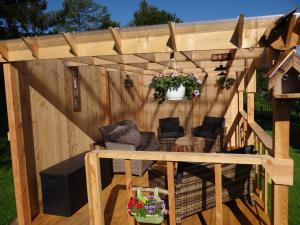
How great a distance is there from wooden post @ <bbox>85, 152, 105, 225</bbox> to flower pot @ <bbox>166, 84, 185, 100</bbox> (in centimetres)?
138

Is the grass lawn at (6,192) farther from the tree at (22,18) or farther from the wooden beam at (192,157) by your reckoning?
the tree at (22,18)

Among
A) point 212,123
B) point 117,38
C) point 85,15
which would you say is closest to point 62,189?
point 117,38

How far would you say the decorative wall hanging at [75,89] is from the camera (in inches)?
188

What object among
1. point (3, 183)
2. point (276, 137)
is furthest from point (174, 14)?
point (276, 137)

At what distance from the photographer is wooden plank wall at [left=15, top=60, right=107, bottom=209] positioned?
11.7ft

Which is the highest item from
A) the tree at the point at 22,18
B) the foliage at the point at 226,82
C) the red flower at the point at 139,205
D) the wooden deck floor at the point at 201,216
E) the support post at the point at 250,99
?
the tree at the point at 22,18

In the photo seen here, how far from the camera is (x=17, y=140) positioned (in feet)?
10.7

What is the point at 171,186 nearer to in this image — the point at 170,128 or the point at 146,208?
the point at 146,208

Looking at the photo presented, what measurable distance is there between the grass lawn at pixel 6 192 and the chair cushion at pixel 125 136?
192 centimetres

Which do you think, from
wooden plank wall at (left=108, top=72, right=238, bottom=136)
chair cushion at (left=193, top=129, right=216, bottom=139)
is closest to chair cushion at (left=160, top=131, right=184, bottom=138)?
chair cushion at (left=193, top=129, right=216, bottom=139)

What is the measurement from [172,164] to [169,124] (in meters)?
5.55

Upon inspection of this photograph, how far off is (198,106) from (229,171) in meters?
5.17

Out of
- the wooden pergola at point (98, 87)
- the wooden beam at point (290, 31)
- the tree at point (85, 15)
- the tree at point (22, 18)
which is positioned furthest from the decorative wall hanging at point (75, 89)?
the tree at point (85, 15)

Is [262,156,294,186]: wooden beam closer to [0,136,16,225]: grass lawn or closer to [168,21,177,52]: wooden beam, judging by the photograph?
[168,21,177,52]: wooden beam
